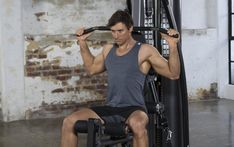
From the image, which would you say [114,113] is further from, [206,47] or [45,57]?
[206,47]

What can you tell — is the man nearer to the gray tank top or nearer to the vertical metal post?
the gray tank top

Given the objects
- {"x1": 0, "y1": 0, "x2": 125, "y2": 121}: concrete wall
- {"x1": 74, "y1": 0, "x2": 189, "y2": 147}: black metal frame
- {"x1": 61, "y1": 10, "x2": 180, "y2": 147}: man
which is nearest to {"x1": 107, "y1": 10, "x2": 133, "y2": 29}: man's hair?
{"x1": 61, "y1": 10, "x2": 180, "y2": 147}: man

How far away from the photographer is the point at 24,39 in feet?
21.8

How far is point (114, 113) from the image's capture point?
349 cm

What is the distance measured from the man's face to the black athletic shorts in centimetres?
50

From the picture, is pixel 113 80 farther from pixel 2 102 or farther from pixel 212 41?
pixel 212 41

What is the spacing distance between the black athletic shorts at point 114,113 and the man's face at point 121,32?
1.64 feet

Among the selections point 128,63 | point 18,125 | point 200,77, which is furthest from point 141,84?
point 200,77

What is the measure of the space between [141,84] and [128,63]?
185 millimetres

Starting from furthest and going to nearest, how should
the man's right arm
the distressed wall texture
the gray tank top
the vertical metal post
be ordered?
the distressed wall texture < the man's right arm < the gray tank top < the vertical metal post

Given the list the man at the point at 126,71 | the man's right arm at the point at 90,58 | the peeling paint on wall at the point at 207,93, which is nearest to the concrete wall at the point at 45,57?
the peeling paint on wall at the point at 207,93

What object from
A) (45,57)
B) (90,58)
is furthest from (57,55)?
(90,58)

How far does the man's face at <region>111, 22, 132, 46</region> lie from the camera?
351 centimetres

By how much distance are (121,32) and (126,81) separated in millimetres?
364
